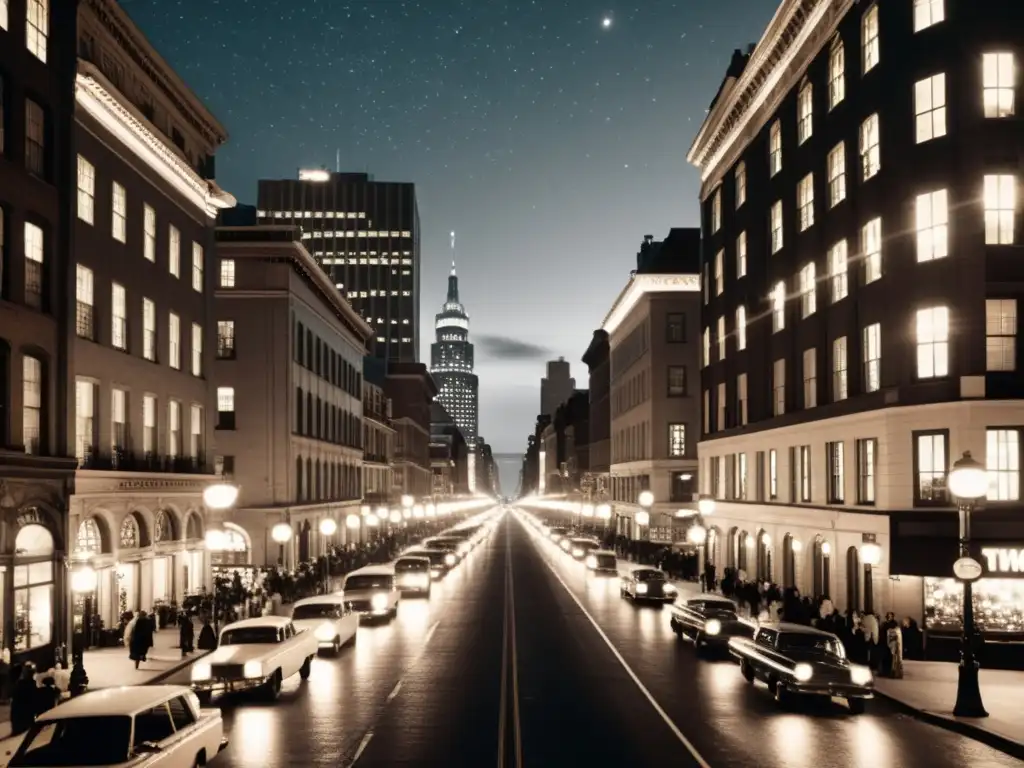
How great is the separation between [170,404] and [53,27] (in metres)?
16.0

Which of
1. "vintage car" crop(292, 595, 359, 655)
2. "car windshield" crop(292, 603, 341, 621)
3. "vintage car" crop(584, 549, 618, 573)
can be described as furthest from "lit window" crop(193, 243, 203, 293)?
"vintage car" crop(584, 549, 618, 573)

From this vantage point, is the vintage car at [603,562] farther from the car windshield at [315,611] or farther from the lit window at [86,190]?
the lit window at [86,190]

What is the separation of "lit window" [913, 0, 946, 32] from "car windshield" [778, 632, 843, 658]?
19784 mm

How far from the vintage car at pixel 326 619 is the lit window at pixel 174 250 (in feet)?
57.5

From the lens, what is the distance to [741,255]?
193 feet

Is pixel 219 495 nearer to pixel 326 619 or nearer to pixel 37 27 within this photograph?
pixel 326 619

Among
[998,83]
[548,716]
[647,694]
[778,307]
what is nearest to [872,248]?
[998,83]

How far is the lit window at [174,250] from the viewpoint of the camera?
44.2 metres

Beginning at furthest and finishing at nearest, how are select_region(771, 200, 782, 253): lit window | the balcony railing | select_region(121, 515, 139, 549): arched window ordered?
select_region(771, 200, 782, 253): lit window, select_region(121, 515, 139, 549): arched window, the balcony railing

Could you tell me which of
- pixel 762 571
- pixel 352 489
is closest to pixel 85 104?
pixel 762 571

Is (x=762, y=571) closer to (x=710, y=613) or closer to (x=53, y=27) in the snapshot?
(x=710, y=613)

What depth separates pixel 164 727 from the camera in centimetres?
1523

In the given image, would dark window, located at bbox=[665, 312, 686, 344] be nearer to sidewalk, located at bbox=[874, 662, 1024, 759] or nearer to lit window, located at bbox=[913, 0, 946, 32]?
lit window, located at bbox=[913, 0, 946, 32]

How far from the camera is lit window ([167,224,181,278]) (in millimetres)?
44250
